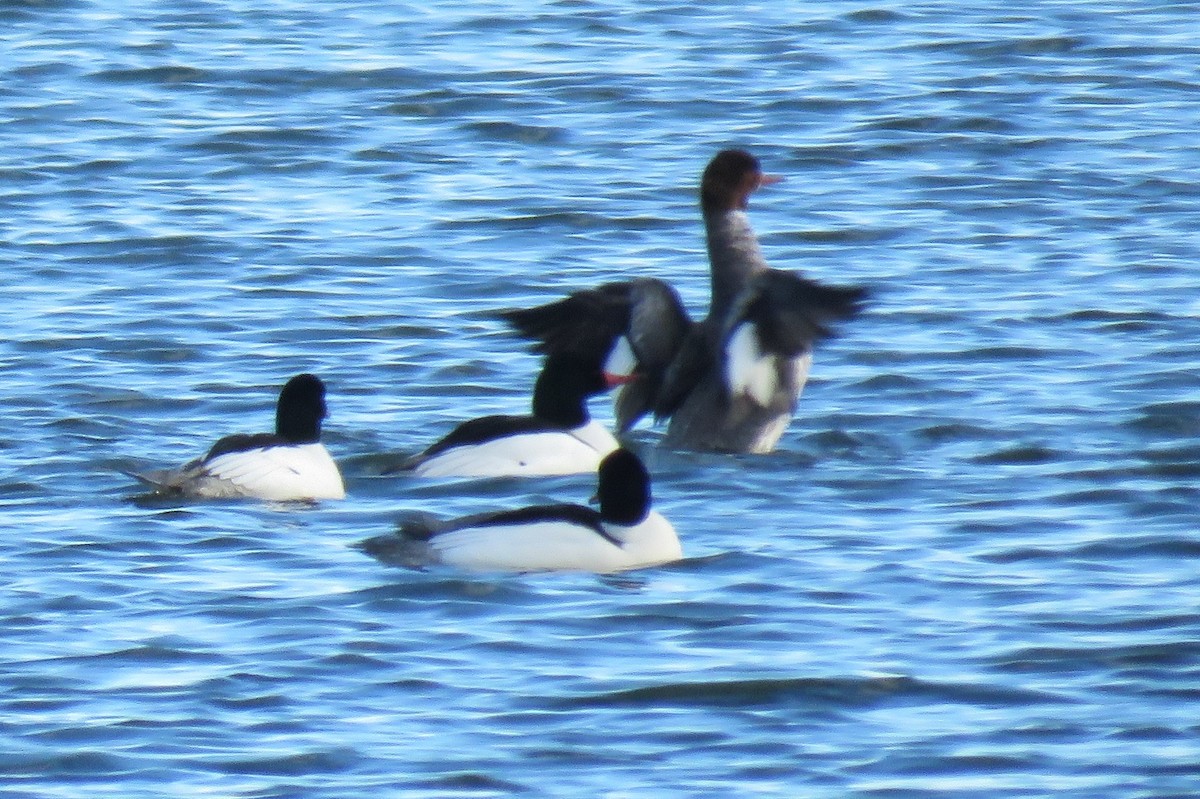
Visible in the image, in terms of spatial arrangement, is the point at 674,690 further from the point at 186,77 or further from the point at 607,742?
the point at 186,77

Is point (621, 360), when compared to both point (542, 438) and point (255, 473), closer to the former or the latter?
point (542, 438)

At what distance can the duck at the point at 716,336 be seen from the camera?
11.3m

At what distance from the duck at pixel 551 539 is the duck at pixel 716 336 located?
6.12 feet

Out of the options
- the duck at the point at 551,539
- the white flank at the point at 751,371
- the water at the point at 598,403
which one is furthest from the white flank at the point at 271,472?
the white flank at the point at 751,371

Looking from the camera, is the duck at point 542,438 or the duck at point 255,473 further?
the duck at point 542,438

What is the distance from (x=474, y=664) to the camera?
27.0ft

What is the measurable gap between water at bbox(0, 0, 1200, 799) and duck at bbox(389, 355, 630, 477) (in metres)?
0.12

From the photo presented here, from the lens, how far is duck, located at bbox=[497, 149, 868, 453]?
1130cm

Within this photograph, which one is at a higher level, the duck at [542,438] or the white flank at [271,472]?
the white flank at [271,472]

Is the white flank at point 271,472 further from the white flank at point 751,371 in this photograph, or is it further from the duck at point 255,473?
the white flank at point 751,371

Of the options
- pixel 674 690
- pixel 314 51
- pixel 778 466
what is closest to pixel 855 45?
pixel 314 51

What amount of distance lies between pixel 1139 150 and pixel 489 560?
9.57 meters

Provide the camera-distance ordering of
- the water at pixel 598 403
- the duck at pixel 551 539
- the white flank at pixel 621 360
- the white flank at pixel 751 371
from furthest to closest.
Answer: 1. the white flank at pixel 621 360
2. the white flank at pixel 751 371
3. the duck at pixel 551 539
4. the water at pixel 598 403

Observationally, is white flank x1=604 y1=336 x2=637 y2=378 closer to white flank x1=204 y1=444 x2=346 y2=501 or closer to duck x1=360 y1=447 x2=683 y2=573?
white flank x1=204 y1=444 x2=346 y2=501
